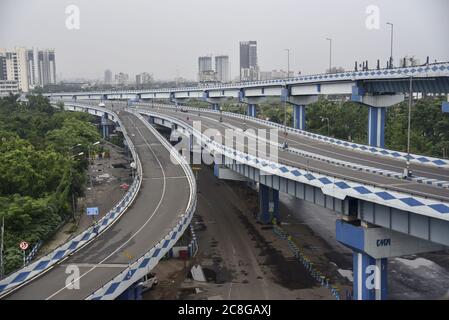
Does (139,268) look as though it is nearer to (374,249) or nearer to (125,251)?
(125,251)

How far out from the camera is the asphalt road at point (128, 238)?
20938mm

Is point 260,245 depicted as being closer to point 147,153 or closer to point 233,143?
point 233,143

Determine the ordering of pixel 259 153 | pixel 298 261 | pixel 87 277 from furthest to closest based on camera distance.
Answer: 1. pixel 259 153
2. pixel 298 261
3. pixel 87 277

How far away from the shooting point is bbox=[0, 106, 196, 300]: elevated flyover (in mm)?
20859

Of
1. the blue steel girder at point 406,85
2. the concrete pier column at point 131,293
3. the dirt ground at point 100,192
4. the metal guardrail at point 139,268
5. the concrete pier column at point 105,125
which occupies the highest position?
the blue steel girder at point 406,85

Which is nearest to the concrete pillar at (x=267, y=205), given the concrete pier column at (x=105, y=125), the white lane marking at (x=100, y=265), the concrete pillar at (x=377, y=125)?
the concrete pillar at (x=377, y=125)

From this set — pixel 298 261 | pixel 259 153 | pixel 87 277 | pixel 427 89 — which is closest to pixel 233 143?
pixel 259 153

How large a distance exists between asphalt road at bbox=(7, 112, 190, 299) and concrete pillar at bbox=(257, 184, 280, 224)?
7387 millimetres

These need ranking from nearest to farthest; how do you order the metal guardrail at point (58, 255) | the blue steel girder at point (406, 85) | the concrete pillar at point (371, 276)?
1. the metal guardrail at point (58, 255)
2. the concrete pillar at point (371, 276)
3. the blue steel girder at point (406, 85)

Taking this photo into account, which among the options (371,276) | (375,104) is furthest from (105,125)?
(371,276)

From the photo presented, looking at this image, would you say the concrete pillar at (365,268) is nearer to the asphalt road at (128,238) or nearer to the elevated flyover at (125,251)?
the elevated flyover at (125,251)

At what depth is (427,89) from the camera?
4266 centimetres

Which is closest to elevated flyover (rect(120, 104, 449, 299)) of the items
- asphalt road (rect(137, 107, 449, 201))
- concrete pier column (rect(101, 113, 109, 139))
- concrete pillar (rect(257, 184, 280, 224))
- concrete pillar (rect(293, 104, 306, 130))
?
asphalt road (rect(137, 107, 449, 201))
